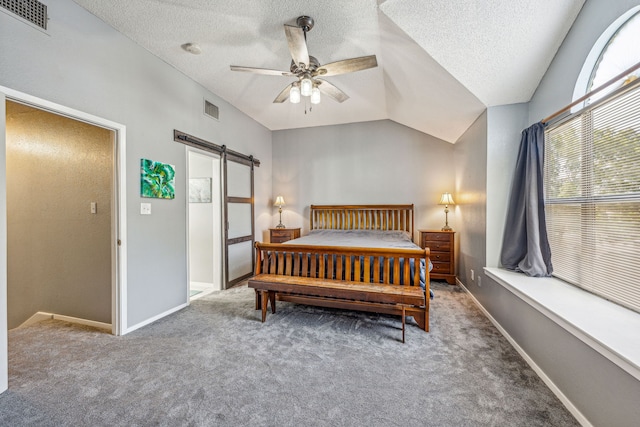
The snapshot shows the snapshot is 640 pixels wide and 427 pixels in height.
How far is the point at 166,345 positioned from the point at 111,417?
0.87m

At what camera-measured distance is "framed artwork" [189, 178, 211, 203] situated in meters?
4.36

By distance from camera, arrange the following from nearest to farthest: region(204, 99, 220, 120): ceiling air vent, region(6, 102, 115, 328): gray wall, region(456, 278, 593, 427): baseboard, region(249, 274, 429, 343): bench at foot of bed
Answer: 1. region(456, 278, 593, 427): baseboard
2. region(249, 274, 429, 343): bench at foot of bed
3. region(6, 102, 115, 328): gray wall
4. region(204, 99, 220, 120): ceiling air vent

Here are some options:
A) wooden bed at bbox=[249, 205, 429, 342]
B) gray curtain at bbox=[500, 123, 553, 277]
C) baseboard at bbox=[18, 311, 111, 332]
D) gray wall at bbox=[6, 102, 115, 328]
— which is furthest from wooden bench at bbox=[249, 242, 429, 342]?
gray wall at bbox=[6, 102, 115, 328]

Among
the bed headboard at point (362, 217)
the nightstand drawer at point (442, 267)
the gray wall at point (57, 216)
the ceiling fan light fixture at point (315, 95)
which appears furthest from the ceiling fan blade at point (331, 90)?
the nightstand drawer at point (442, 267)

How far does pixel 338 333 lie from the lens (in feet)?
8.75

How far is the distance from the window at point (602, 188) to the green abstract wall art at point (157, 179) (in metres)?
4.03

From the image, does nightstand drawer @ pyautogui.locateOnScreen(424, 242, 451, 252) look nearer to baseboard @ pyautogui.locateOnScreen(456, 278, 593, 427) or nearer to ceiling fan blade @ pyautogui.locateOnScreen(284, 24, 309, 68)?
baseboard @ pyautogui.locateOnScreen(456, 278, 593, 427)

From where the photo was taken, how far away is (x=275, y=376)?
198 centimetres

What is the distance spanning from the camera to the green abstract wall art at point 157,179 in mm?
2883

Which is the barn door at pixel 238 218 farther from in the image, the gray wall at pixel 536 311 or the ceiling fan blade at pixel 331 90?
the gray wall at pixel 536 311

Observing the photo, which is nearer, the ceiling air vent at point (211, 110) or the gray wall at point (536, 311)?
the gray wall at point (536, 311)

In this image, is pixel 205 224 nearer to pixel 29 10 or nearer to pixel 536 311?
pixel 29 10

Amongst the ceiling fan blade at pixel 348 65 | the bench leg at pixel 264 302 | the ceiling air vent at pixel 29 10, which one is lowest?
the bench leg at pixel 264 302

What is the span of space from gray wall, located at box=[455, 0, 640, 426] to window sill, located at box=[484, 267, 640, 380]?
0.08m
